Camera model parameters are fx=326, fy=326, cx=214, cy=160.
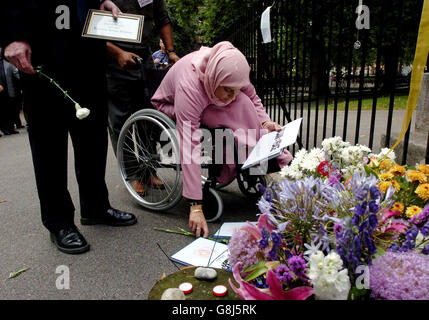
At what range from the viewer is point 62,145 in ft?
6.72

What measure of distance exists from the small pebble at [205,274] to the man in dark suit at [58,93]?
119 cm

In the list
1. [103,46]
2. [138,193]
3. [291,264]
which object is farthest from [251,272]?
[138,193]

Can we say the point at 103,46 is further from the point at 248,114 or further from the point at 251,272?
the point at 251,272

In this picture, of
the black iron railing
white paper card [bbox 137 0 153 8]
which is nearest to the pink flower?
the black iron railing

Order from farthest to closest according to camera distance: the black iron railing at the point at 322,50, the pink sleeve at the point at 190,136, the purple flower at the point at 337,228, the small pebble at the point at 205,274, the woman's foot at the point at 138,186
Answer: the woman's foot at the point at 138,186 → the black iron railing at the point at 322,50 → the pink sleeve at the point at 190,136 → the small pebble at the point at 205,274 → the purple flower at the point at 337,228

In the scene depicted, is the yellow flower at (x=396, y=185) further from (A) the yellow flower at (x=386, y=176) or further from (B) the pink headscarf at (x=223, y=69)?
(B) the pink headscarf at (x=223, y=69)

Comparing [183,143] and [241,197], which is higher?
[183,143]

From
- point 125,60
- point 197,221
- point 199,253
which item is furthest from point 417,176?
point 125,60

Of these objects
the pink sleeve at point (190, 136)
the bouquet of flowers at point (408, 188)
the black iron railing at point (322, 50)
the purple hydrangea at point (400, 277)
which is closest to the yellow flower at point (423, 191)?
the bouquet of flowers at point (408, 188)

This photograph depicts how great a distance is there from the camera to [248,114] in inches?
93.3

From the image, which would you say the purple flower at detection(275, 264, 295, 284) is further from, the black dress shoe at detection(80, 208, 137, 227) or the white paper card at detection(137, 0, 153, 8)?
the white paper card at detection(137, 0, 153, 8)

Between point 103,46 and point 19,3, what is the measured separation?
571 mm

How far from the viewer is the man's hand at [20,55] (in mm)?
1711

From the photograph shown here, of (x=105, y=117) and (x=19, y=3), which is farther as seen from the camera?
(x=105, y=117)
